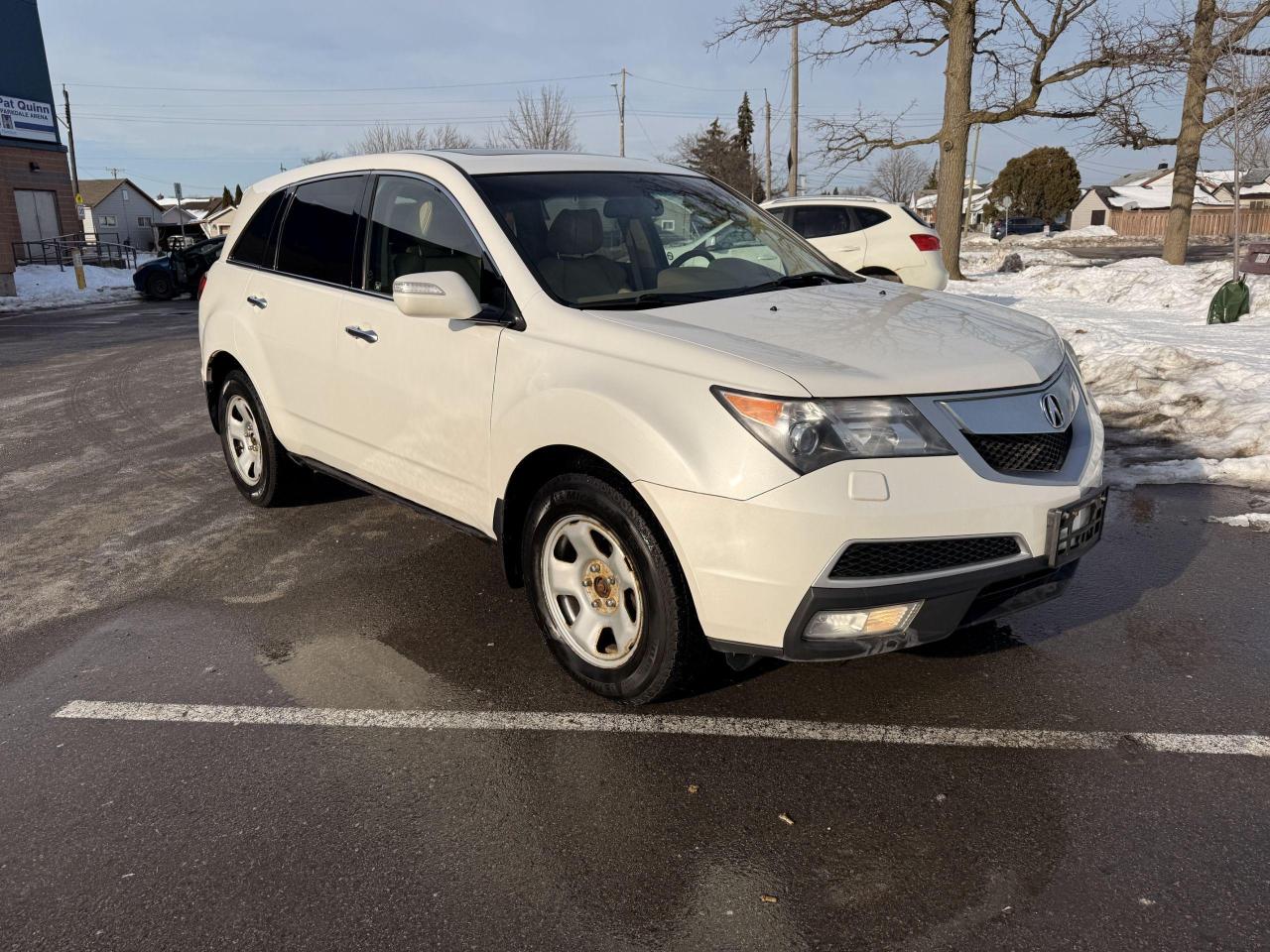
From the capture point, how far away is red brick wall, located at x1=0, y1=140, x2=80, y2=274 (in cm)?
2986

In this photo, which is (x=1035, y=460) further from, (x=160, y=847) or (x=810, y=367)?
(x=160, y=847)

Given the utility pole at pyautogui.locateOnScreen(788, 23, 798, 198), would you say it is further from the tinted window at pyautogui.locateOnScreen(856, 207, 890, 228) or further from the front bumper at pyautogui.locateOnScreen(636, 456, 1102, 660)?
the front bumper at pyautogui.locateOnScreen(636, 456, 1102, 660)

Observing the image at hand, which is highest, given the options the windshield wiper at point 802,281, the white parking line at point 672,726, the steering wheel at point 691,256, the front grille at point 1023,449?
the steering wheel at point 691,256

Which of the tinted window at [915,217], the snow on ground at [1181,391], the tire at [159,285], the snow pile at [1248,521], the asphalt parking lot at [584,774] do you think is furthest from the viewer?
the tire at [159,285]

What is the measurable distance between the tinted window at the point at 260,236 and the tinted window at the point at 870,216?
30.4ft

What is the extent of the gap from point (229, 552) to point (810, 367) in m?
3.57

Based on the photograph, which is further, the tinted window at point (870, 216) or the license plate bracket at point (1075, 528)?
the tinted window at point (870, 216)

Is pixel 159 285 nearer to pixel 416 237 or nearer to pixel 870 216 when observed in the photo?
pixel 870 216

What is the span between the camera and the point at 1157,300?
1645 centimetres

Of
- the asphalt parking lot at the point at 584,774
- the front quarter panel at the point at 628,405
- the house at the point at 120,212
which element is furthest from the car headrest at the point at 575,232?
the house at the point at 120,212

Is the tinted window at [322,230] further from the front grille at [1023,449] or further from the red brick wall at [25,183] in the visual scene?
the red brick wall at [25,183]

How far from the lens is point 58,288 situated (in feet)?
92.1

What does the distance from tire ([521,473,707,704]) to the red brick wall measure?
102 ft

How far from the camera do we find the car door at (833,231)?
12.9m
